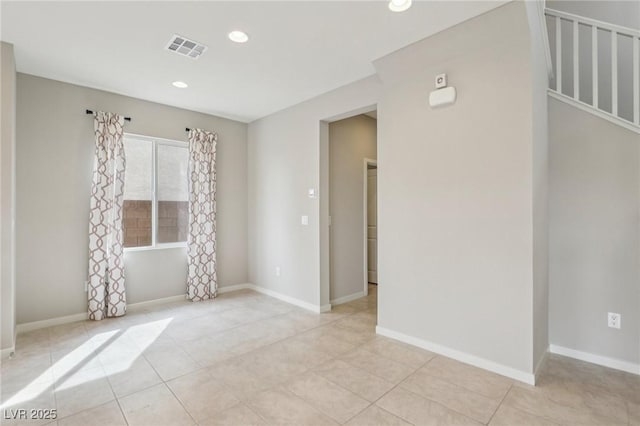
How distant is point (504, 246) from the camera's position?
2.45m

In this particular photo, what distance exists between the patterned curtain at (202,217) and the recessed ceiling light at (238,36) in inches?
88.4

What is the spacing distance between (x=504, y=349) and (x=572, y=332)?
93cm

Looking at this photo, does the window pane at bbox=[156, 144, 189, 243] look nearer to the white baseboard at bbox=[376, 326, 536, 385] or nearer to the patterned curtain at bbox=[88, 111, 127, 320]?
the patterned curtain at bbox=[88, 111, 127, 320]

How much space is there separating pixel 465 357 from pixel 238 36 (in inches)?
134

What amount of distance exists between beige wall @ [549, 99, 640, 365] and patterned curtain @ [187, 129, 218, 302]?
169 inches

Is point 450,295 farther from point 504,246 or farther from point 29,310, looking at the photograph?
point 29,310

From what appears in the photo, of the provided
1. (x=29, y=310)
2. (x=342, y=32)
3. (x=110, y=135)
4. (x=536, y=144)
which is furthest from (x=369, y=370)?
(x=110, y=135)

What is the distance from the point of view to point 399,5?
2.27m

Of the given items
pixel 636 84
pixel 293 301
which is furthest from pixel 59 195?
pixel 636 84

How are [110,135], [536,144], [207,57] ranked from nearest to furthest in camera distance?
1. [536,144]
2. [207,57]
3. [110,135]

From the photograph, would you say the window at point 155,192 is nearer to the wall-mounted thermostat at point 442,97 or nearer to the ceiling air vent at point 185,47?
the ceiling air vent at point 185,47

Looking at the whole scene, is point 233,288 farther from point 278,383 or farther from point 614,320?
point 614,320

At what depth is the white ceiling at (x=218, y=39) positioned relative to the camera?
2.32 metres

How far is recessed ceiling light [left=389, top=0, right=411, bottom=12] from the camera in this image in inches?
87.6
